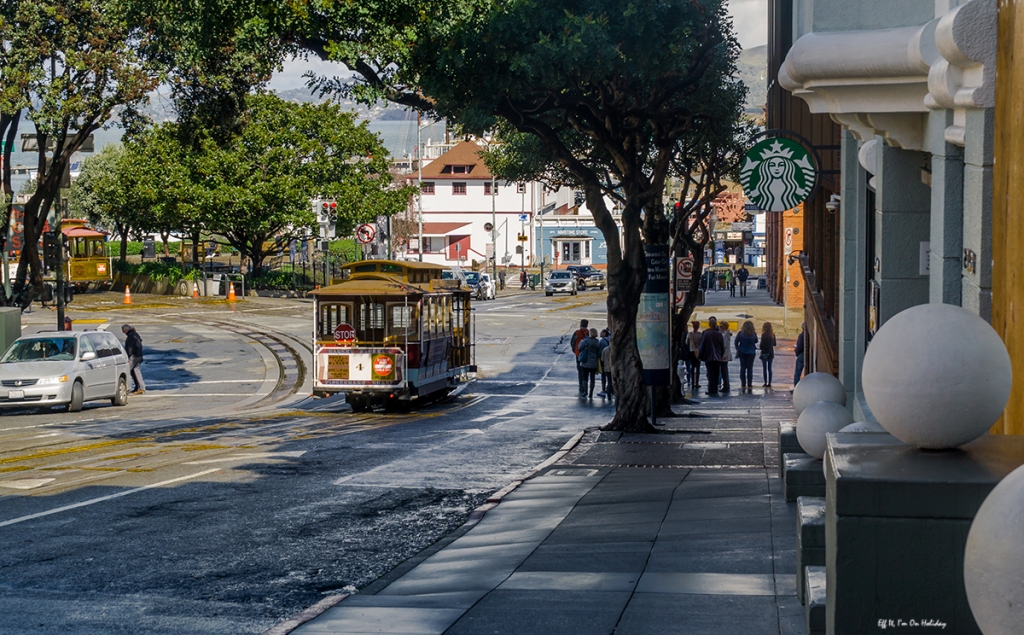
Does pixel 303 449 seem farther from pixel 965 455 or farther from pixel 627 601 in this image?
pixel 965 455

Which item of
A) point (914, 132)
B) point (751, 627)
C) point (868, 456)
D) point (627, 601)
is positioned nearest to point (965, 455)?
point (868, 456)

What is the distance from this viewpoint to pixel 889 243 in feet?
37.0

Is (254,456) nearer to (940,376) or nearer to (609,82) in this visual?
(609,82)

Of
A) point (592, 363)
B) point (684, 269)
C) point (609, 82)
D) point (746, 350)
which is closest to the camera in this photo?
point (609, 82)

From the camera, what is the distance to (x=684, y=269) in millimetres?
27406

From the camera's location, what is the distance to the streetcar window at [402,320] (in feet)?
84.3

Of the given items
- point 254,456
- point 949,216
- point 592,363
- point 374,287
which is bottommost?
point 254,456

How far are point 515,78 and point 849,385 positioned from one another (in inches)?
322

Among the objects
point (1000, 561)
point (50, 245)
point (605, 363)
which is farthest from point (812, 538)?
Answer: point (50, 245)

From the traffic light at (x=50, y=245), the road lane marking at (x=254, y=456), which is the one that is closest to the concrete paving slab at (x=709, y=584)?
the road lane marking at (x=254, y=456)

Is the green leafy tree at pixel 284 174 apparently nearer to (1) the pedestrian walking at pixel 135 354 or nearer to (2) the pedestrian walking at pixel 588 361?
(1) the pedestrian walking at pixel 135 354

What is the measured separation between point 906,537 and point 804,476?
591 cm

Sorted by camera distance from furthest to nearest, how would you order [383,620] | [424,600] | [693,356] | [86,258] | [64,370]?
1. [86,258]
2. [693,356]
3. [64,370]
4. [424,600]
5. [383,620]

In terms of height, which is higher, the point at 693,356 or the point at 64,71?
the point at 64,71
